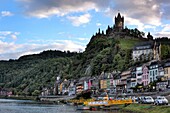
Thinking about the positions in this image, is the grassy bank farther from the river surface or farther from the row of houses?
the row of houses

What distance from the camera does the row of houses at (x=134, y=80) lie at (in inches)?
4252

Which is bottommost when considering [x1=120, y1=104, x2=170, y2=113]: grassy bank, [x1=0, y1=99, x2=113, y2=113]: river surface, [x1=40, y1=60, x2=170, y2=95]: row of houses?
[x1=0, y1=99, x2=113, y2=113]: river surface

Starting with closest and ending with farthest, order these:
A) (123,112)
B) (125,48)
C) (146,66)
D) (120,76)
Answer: (123,112) → (146,66) → (120,76) → (125,48)

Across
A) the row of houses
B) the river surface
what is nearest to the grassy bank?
the river surface

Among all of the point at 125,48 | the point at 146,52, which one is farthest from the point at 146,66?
the point at 125,48

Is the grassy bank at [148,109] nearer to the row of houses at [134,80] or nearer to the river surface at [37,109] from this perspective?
the river surface at [37,109]

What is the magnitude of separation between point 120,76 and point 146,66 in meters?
24.9

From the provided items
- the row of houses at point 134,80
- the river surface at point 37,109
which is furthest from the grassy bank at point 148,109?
the row of houses at point 134,80

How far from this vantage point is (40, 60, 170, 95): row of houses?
108 m

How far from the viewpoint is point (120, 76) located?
146625 millimetres

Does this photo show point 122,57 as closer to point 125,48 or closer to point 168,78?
point 125,48

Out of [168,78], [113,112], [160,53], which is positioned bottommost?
[113,112]

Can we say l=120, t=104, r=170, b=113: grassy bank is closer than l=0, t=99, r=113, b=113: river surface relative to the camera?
Yes

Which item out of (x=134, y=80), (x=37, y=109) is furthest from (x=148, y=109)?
(x=134, y=80)
